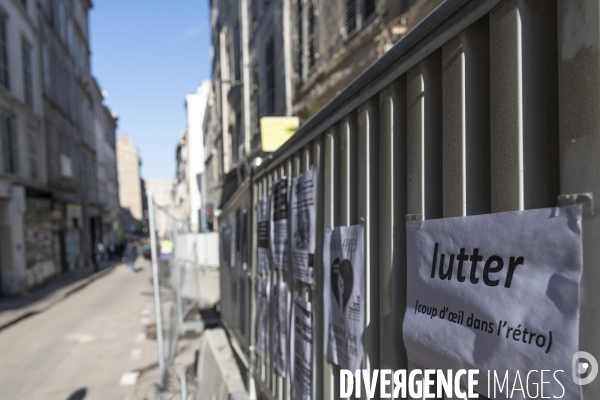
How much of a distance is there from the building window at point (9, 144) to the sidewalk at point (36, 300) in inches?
194

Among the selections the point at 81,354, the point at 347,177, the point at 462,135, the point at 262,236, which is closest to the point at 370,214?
the point at 347,177

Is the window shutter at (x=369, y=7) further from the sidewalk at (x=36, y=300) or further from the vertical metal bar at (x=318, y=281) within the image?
the sidewalk at (x=36, y=300)

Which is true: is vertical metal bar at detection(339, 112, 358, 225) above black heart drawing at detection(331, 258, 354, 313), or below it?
above

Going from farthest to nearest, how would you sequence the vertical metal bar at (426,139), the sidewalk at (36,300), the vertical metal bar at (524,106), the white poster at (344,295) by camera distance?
the sidewalk at (36,300), the white poster at (344,295), the vertical metal bar at (426,139), the vertical metal bar at (524,106)

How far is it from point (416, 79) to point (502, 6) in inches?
15.6

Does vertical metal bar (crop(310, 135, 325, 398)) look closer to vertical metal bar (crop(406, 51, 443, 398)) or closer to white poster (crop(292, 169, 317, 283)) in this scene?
white poster (crop(292, 169, 317, 283))

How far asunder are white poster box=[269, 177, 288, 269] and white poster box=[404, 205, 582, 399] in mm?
1796

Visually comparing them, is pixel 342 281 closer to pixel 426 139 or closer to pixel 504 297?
pixel 426 139

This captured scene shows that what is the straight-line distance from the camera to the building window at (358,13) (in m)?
8.09

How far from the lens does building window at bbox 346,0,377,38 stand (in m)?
8.09

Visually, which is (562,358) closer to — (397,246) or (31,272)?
(397,246)

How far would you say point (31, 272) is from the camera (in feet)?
61.5

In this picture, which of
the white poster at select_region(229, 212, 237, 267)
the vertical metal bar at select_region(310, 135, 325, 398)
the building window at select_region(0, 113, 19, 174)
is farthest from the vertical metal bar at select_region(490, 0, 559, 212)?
the building window at select_region(0, 113, 19, 174)

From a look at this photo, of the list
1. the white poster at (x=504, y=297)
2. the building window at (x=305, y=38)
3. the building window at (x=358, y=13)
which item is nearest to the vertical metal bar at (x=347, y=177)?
the white poster at (x=504, y=297)
